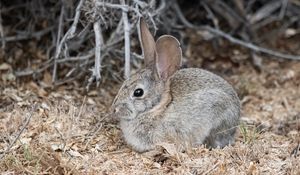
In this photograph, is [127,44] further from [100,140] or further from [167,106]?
[100,140]

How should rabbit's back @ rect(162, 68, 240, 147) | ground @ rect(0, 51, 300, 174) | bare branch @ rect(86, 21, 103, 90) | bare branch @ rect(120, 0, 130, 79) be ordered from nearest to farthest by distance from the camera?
ground @ rect(0, 51, 300, 174), bare branch @ rect(86, 21, 103, 90), rabbit's back @ rect(162, 68, 240, 147), bare branch @ rect(120, 0, 130, 79)

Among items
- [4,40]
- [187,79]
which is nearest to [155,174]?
[187,79]

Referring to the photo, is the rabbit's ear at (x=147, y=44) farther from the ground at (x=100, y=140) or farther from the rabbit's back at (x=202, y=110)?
the ground at (x=100, y=140)

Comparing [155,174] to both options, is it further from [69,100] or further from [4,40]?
[4,40]

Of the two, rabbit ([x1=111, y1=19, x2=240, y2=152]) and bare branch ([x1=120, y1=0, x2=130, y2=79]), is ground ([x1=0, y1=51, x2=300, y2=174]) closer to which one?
rabbit ([x1=111, y1=19, x2=240, y2=152])

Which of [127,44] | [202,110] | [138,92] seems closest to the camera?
[138,92]

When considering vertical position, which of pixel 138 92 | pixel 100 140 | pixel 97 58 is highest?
pixel 97 58

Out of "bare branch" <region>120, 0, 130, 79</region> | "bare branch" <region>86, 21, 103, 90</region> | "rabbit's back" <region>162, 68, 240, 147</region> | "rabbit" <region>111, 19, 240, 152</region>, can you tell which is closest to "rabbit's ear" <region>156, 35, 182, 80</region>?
"rabbit" <region>111, 19, 240, 152</region>

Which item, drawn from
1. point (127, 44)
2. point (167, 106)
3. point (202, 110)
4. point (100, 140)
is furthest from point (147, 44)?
point (100, 140)
